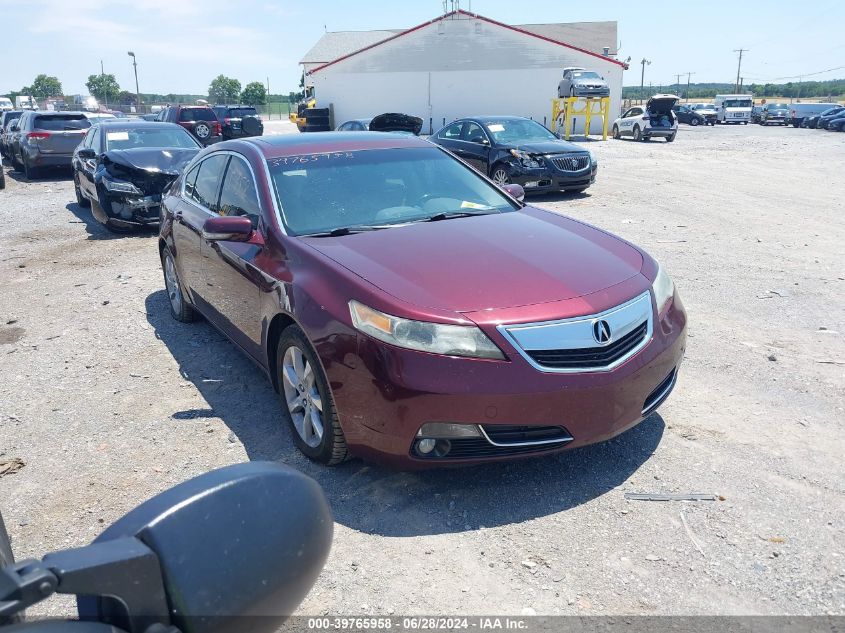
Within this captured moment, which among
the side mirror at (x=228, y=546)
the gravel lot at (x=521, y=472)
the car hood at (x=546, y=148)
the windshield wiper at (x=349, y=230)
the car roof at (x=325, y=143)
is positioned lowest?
the gravel lot at (x=521, y=472)

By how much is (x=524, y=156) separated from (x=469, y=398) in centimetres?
1072

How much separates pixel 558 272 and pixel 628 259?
0.61 metres

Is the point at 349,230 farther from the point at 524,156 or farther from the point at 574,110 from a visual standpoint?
the point at 574,110

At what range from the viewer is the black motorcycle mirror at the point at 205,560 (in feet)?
3.74

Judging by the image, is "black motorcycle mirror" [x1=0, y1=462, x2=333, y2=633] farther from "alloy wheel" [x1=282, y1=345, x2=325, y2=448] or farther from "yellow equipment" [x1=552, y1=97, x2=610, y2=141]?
"yellow equipment" [x1=552, y1=97, x2=610, y2=141]

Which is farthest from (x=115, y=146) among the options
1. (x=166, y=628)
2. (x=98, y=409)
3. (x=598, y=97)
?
(x=598, y=97)

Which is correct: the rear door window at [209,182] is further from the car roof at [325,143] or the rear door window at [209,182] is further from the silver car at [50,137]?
the silver car at [50,137]

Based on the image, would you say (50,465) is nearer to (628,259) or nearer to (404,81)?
(628,259)

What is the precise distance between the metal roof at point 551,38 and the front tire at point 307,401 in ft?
151

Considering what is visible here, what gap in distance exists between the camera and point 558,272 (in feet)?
11.8

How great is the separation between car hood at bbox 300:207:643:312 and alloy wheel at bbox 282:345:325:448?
→ 584 mm

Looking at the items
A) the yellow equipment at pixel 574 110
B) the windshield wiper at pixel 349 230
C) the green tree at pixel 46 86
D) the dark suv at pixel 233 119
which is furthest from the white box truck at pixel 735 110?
the green tree at pixel 46 86

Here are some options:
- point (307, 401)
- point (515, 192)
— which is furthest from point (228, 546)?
point (515, 192)

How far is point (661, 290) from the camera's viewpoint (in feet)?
12.6
